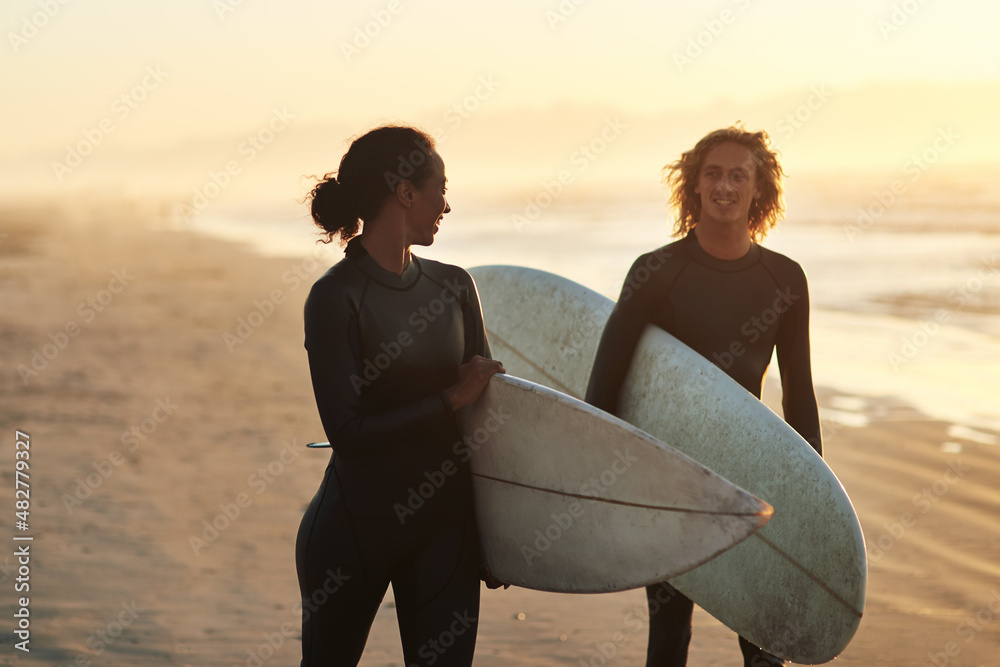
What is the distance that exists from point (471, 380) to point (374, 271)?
0.33m

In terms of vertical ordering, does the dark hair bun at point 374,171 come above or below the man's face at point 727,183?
below

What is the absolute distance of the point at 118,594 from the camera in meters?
4.34

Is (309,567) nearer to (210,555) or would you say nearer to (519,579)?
(519,579)

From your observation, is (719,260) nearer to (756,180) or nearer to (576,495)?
(756,180)

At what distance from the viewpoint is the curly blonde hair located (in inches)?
115

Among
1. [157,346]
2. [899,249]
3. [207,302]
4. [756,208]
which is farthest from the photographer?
[899,249]

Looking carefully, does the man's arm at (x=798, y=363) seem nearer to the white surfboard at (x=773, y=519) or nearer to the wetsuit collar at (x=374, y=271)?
the white surfboard at (x=773, y=519)

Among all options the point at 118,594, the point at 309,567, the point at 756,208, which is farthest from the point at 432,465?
the point at 118,594

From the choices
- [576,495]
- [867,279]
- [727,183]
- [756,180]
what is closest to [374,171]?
[576,495]

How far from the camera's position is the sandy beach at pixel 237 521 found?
3.99m

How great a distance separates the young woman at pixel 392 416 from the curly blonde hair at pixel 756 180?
1.09m

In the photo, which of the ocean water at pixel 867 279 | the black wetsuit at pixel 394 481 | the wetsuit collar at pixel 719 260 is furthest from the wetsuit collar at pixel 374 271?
the ocean water at pixel 867 279

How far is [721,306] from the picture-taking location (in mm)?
2783

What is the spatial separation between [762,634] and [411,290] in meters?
1.42
